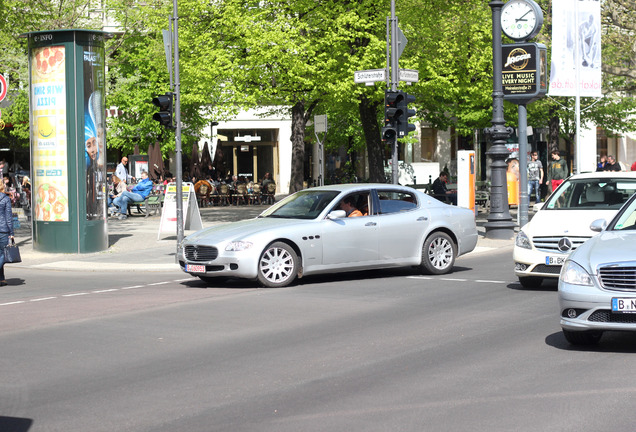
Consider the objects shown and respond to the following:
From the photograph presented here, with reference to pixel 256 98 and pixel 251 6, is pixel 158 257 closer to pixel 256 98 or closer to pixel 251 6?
pixel 256 98

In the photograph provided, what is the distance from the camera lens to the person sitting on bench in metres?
32.0

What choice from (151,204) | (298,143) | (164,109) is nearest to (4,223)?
(164,109)

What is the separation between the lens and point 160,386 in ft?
24.6

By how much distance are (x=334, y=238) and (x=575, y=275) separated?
6244 mm

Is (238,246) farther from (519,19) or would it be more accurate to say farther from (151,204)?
(151,204)

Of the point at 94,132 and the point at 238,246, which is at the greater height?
the point at 94,132

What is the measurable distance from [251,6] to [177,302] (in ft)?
55.4

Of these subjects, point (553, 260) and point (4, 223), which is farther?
point (4, 223)

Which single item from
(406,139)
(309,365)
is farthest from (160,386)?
(406,139)

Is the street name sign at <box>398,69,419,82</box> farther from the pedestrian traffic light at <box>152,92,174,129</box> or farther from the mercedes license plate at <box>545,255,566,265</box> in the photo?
the mercedes license plate at <box>545,255,566,265</box>

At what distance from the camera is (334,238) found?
14.3 metres

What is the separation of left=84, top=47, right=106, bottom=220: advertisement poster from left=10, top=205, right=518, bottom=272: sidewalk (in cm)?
114

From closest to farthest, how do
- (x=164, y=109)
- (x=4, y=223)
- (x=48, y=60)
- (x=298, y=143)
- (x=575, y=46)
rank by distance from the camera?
(x=4, y=223), (x=164, y=109), (x=48, y=60), (x=575, y=46), (x=298, y=143)

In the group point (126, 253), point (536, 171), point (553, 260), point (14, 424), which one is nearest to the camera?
point (14, 424)
